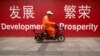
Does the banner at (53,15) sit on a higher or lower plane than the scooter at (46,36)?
higher

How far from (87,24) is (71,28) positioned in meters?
1.07

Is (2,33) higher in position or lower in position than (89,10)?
lower

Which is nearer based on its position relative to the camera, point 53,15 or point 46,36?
point 46,36

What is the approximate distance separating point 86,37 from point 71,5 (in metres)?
2.29

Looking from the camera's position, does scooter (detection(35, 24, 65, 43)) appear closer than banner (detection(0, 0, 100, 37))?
Yes

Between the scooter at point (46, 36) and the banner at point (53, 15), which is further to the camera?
the banner at point (53, 15)

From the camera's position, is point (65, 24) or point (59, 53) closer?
point (59, 53)

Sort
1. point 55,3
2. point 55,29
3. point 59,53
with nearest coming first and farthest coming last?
point 59,53, point 55,29, point 55,3

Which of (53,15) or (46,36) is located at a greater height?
(53,15)

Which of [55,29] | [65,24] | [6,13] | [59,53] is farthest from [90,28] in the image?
[59,53]

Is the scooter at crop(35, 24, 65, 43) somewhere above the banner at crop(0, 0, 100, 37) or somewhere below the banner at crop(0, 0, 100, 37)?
below

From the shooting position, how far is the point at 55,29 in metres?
17.2

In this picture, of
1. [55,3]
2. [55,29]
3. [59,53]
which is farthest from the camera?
[55,3]

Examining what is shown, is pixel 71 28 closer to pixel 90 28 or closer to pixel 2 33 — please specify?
pixel 90 28
